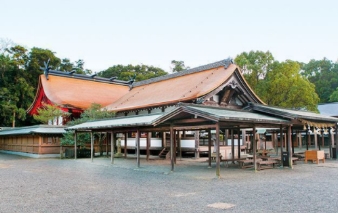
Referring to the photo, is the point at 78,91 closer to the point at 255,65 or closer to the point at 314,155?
the point at 255,65

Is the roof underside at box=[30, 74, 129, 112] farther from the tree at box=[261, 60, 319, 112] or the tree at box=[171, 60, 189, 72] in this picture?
the tree at box=[171, 60, 189, 72]

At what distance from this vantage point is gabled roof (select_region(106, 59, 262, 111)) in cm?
2006

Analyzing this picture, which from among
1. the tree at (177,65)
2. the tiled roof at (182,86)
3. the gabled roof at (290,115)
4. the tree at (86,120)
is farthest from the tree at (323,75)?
the tree at (86,120)

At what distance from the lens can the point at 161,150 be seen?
71.9 feet

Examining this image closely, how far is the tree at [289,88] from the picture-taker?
26083 millimetres

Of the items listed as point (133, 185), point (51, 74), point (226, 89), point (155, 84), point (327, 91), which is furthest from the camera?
point (327, 91)

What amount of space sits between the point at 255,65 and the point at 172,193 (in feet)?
74.0

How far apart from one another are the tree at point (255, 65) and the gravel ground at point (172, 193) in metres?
17.8

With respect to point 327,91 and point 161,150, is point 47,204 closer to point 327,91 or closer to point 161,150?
point 161,150

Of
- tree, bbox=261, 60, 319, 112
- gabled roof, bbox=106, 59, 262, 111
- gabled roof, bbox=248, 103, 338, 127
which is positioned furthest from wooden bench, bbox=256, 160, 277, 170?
tree, bbox=261, 60, 319, 112

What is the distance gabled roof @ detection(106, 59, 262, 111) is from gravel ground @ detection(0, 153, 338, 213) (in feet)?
28.8

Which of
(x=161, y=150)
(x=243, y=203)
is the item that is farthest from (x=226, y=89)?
(x=243, y=203)

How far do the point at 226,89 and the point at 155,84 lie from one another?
798 centimetres

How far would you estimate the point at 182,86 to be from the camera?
74.9ft
